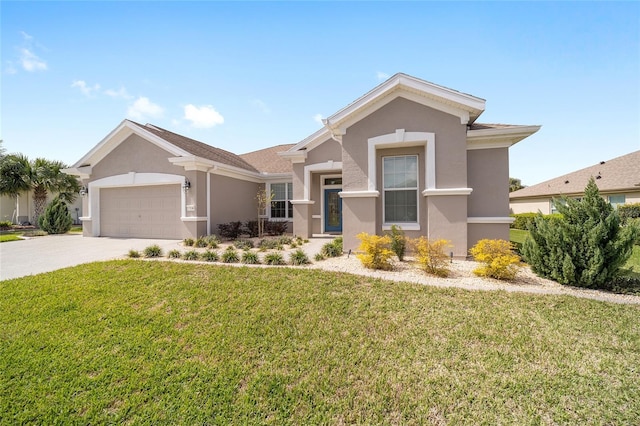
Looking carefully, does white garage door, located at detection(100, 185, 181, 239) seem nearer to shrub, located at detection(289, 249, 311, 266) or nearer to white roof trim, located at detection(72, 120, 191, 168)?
white roof trim, located at detection(72, 120, 191, 168)

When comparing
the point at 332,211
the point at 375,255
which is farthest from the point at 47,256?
the point at 332,211

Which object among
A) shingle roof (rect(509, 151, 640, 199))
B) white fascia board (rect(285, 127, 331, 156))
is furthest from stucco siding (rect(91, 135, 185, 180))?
shingle roof (rect(509, 151, 640, 199))

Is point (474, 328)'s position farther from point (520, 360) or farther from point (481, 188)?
point (481, 188)

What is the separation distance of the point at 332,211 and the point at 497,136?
8254mm

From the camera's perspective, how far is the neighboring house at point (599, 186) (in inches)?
704

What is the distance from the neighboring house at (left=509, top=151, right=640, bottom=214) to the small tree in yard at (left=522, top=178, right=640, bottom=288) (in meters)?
8.82

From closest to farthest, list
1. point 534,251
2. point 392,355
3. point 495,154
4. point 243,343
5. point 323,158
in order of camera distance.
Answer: point 392,355 < point 243,343 < point 534,251 < point 495,154 < point 323,158

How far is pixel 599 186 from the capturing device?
63.8 ft

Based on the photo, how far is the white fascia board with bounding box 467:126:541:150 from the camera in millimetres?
8084

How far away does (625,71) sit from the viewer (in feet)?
31.9

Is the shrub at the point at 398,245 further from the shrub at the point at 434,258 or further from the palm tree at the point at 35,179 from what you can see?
the palm tree at the point at 35,179

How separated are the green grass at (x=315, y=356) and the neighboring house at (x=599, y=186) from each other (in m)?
12.4

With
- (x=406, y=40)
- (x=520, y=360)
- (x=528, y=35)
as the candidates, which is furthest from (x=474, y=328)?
(x=528, y=35)

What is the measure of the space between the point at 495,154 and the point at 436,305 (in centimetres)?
648
